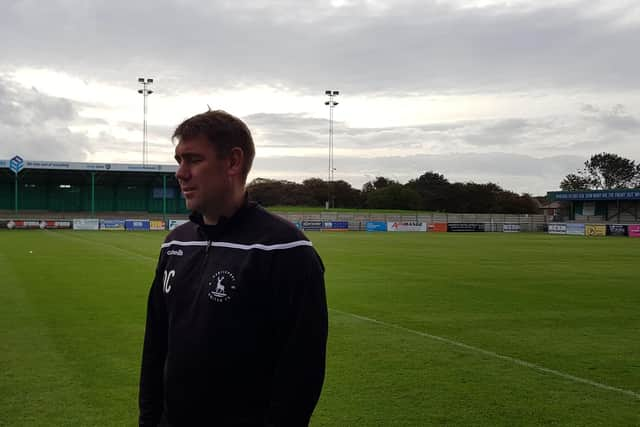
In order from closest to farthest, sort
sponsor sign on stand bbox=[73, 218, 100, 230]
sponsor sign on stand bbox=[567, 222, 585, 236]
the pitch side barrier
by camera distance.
Result: the pitch side barrier, sponsor sign on stand bbox=[73, 218, 100, 230], sponsor sign on stand bbox=[567, 222, 585, 236]

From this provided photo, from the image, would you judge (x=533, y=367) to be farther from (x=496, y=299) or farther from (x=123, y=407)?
(x=496, y=299)

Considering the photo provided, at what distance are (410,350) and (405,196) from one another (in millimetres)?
97204

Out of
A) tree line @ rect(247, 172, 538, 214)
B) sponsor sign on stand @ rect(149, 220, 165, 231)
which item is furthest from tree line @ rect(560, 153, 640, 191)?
sponsor sign on stand @ rect(149, 220, 165, 231)

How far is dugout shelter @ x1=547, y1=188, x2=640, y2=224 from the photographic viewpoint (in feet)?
245

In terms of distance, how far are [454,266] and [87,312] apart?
14.1m

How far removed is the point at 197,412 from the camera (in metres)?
2.82

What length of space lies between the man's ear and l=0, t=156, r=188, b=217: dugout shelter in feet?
230

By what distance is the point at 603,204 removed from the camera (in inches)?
3100

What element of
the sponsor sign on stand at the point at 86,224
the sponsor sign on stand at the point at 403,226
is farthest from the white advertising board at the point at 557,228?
the sponsor sign on stand at the point at 86,224

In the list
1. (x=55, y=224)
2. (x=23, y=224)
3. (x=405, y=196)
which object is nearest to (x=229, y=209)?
(x=23, y=224)

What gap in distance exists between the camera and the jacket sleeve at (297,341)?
107 inches

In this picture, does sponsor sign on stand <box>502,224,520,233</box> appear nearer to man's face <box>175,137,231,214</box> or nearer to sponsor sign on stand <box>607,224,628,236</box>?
sponsor sign on stand <box>607,224,628,236</box>

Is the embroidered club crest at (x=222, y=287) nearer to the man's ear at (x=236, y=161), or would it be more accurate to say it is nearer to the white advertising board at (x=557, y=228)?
the man's ear at (x=236, y=161)

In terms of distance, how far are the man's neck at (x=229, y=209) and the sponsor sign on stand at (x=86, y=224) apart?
58.5 metres
